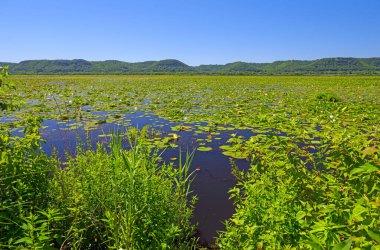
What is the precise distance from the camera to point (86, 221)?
3.08 meters

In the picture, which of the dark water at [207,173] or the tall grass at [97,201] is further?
the dark water at [207,173]

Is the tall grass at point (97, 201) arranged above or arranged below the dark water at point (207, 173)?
above

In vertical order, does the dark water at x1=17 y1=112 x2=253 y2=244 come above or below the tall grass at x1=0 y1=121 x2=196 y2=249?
below

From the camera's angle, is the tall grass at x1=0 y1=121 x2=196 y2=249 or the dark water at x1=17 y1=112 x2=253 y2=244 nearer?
the tall grass at x1=0 y1=121 x2=196 y2=249

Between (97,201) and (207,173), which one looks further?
(207,173)

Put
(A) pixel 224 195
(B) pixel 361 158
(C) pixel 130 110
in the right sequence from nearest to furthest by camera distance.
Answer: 1. (B) pixel 361 158
2. (A) pixel 224 195
3. (C) pixel 130 110

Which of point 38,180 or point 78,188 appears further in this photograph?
point 78,188

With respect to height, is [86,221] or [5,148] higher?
[5,148]

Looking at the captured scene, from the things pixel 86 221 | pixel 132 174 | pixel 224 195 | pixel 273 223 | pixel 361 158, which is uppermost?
pixel 361 158

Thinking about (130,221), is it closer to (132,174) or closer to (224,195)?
(132,174)

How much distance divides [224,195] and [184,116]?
7661 mm

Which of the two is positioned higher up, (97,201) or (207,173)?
(97,201)

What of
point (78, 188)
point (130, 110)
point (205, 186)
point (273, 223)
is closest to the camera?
point (273, 223)

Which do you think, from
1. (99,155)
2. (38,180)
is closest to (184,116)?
(99,155)
